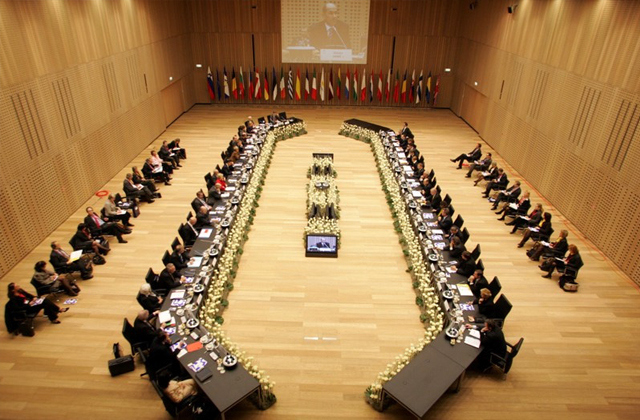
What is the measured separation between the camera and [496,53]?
1936 centimetres

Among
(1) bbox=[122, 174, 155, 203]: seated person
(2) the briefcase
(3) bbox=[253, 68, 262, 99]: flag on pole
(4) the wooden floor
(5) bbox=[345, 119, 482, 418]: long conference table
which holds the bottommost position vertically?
(4) the wooden floor

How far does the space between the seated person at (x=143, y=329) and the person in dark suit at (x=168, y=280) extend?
1.16 meters

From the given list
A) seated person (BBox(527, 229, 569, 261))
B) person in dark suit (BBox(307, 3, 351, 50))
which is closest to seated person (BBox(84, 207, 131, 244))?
seated person (BBox(527, 229, 569, 261))

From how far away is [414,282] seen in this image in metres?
9.92

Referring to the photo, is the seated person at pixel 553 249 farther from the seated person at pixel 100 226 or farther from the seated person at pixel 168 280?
the seated person at pixel 100 226

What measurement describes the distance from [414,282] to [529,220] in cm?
450

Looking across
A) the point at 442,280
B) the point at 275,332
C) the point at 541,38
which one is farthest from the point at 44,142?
the point at 541,38

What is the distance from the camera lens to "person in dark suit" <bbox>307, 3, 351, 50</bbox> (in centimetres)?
2336

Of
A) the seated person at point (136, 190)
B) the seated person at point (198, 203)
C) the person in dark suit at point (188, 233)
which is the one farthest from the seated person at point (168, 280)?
the seated person at point (136, 190)

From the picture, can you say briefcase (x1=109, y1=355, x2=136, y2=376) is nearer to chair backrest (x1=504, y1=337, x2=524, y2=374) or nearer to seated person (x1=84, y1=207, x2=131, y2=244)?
seated person (x1=84, y1=207, x2=131, y2=244)

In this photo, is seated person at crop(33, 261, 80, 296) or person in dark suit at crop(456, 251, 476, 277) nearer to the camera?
seated person at crop(33, 261, 80, 296)

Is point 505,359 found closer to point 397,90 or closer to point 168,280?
point 168,280

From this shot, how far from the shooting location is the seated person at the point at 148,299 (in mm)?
8133

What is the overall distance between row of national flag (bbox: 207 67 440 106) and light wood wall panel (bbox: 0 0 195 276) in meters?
6.67
